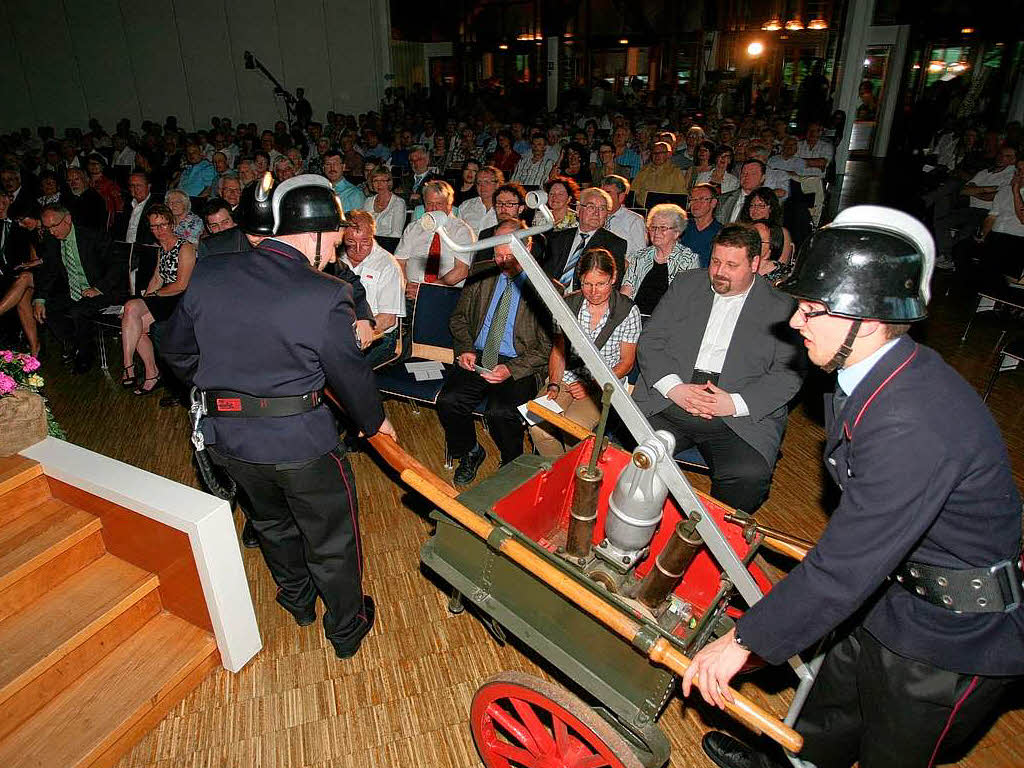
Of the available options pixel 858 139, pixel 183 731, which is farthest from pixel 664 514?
pixel 858 139

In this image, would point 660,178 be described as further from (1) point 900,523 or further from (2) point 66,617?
(2) point 66,617

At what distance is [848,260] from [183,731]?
2778 millimetres

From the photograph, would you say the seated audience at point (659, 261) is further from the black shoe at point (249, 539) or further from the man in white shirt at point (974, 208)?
the man in white shirt at point (974, 208)

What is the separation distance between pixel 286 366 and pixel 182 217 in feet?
12.5

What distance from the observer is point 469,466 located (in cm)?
379

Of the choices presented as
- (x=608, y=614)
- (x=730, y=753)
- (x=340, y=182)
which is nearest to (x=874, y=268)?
(x=608, y=614)

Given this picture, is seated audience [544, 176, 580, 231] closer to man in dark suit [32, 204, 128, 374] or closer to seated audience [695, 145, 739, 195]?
seated audience [695, 145, 739, 195]

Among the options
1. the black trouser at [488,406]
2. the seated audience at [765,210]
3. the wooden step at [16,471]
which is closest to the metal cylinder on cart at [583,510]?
the black trouser at [488,406]

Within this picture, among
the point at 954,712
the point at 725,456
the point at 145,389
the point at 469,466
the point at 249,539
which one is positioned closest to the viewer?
the point at 954,712

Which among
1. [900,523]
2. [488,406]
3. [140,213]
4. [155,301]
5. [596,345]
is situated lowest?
[488,406]

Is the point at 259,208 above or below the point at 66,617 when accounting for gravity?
above

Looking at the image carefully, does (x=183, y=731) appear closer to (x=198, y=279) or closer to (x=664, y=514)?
(x=198, y=279)

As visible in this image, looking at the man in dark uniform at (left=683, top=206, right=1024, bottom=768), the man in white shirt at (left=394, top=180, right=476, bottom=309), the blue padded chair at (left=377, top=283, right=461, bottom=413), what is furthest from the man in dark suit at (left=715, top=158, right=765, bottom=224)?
the man in dark uniform at (left=683, top=206, right=1024, bottom=768)

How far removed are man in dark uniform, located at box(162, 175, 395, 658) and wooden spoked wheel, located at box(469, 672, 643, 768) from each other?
84cm
